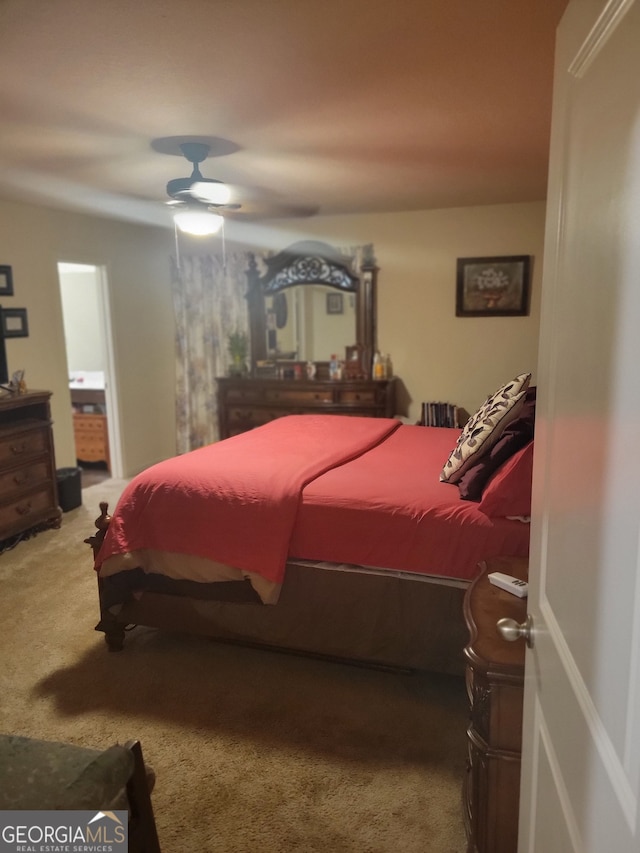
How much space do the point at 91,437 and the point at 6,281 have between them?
1.92 meters

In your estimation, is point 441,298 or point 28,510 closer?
point 28,510

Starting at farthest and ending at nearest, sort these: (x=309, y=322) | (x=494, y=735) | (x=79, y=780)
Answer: (x=309, y=322), (x=494, y=735), (x=79, y=780)

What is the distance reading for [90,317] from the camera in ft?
22.4

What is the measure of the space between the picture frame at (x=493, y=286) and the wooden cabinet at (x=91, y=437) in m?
3.53

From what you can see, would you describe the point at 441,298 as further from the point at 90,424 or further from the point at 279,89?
A: the point at 90,424

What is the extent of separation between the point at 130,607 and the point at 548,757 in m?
2.12

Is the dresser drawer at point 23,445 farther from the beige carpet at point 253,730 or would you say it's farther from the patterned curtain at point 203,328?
the patterned curtain at point 203,328

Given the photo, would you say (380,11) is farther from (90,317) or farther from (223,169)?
(90,317)

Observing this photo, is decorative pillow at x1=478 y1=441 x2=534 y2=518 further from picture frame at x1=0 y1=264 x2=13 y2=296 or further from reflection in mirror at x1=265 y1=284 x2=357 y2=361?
picture frame at x1=0 y1=264 x2=13 y2=296

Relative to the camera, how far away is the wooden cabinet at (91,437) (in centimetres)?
582

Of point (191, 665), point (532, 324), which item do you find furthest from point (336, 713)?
point (532, 324)

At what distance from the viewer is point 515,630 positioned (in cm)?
117

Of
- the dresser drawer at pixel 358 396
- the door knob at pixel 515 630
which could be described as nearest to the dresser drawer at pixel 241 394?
the dresser drawer at pixel 358 396

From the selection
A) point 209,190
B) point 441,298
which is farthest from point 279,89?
point 441,298
